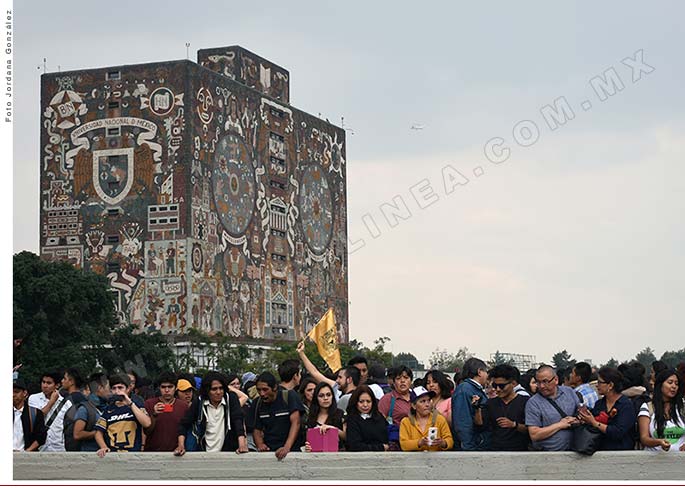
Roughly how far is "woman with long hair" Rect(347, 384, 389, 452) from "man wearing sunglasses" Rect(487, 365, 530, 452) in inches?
45.1

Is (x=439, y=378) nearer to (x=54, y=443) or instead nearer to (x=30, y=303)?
(x=54, y=443)

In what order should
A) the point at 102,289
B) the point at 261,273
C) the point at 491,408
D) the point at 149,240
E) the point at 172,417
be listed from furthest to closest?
the point at 261,273 < the point at 149,240 < the point at 102,289 < the point at 172,417 < the point at 491,408

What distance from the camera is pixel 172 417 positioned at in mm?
14156

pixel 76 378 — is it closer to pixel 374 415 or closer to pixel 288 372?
pixel 288 372

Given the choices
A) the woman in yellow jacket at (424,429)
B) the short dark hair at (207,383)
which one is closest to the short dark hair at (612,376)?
the woman in yellow jacket at (424,429)

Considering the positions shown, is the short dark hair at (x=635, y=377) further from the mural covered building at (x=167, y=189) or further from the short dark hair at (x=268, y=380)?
the mural covered building at (x=167, y=189)

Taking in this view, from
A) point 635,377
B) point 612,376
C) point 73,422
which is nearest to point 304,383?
point 73,422

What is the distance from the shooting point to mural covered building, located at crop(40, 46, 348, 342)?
68688mm

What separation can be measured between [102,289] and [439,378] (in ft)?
170

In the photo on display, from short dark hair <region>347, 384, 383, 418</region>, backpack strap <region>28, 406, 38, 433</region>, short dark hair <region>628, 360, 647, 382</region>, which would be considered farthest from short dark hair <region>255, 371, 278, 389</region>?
short dark hair <region>628, 360, 647, 382</region>

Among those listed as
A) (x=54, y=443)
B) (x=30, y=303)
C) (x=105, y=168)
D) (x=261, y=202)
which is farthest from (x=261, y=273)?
(x=54, y=443)

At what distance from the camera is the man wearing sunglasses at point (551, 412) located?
12820 mm

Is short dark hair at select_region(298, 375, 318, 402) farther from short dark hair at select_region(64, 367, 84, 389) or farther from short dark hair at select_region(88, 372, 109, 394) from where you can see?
short dark hair at select_region(64, 367, 84, 389)

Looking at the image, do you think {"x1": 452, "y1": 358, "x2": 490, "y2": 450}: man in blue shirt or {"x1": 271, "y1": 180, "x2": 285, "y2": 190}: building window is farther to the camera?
{"x1": 271, "y1": 180, "x2": 285, "y2": 190}: building window
